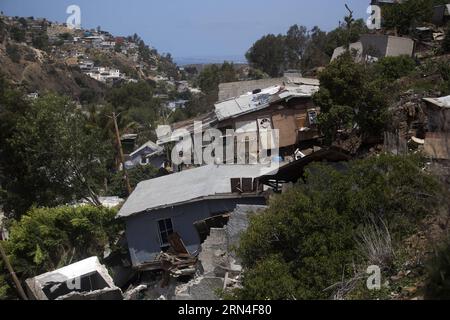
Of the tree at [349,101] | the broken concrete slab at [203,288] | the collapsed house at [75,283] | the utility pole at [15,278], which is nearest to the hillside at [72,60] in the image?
the utility pole at [15,278]

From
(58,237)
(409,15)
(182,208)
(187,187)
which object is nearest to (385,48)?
(409,15)

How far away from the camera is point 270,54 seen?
59.9 m

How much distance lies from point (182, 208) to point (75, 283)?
342 centimetres

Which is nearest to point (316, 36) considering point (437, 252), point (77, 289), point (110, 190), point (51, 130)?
point (110, 190)

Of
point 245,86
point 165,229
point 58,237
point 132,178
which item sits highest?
point 245,86

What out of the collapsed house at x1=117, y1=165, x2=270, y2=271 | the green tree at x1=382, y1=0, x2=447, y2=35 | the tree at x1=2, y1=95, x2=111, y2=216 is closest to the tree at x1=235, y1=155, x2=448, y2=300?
the collapsed house at x1=117, y1=165, x2=270, y2=271

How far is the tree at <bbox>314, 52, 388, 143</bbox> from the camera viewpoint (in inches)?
635

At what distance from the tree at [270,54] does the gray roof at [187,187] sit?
41420 millimetres

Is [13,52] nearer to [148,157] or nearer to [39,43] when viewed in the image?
[39,43]

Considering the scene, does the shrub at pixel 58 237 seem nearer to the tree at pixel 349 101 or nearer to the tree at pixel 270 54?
the tree at pixel 349 101

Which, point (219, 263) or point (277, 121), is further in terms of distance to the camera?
point (277, 121)

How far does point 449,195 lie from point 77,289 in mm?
9031

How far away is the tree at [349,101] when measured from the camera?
16.1 metres

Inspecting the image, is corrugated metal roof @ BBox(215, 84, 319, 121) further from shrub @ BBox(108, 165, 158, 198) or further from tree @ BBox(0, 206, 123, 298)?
tree @ BBox(0, 206, 123, 298)
